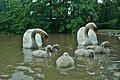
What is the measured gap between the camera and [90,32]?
71.2ft

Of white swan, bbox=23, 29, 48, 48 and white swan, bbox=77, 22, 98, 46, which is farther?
white swan, bbox=77, 22, 98, 46

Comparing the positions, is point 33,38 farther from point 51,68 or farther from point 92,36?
point 51,68

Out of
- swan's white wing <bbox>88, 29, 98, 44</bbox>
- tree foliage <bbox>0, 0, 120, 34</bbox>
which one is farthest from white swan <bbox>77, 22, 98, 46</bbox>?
tree foliage <bbox>0, 0, 120, 34</bbox>

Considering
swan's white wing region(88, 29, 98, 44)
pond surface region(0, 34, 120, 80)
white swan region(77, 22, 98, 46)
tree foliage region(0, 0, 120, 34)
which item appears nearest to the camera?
pond surface region(0, 34, 120, 80)

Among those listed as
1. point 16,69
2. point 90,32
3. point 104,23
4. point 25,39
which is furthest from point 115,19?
point 16,69

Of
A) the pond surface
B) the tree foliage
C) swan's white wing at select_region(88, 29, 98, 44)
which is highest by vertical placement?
the tree foliage

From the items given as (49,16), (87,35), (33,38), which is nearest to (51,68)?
(33,38)

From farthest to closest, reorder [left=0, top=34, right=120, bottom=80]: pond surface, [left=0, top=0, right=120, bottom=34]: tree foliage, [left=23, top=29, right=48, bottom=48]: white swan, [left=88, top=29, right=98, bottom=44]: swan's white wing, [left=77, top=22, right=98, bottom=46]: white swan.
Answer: [left=0, top=0, right=120, bottom=34]: tree foliage < [left=88, top=29, right=98, bottom=44]: swan's white wing < [left=77, top=22, right=98, bottom=46]: white swan < [left=23, top=29, right=48, bottom=48]: white swan < [left=0, top=34, right=120, bottom=80]: pond surface

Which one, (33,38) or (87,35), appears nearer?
(33,38)

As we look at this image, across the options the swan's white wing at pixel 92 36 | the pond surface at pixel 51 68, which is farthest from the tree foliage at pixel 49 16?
the pond surface at pixel 51 68

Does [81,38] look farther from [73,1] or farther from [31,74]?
[73,1]

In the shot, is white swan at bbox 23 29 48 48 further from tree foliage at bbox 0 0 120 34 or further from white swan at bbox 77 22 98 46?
tree foliage at bbox 0 0 120 34

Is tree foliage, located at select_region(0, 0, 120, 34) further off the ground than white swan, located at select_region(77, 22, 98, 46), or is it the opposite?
tree foliage, located at select_region(0, 0, 120, 34)

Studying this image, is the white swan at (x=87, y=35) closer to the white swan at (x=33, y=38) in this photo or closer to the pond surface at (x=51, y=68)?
the white swan at (x=33, y=38)
